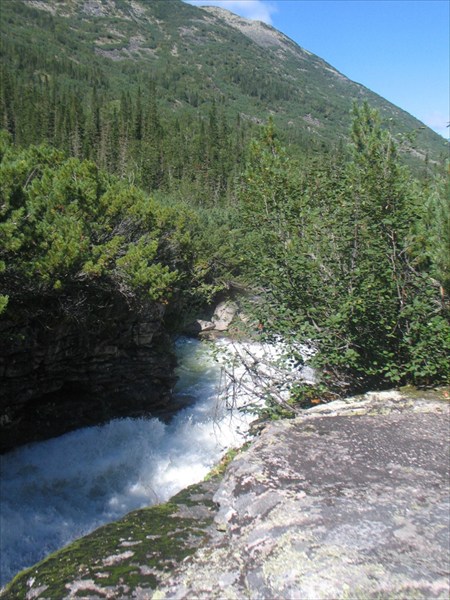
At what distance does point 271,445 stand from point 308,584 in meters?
1.37

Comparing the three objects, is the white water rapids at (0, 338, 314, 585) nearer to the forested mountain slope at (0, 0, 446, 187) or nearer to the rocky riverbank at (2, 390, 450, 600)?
the rocky riverbank at (2, 390, 450, 600)

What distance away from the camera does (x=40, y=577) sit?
279 centimetres

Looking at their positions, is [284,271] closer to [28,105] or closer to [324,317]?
[324,317]

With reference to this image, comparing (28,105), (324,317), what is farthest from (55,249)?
(28,105)

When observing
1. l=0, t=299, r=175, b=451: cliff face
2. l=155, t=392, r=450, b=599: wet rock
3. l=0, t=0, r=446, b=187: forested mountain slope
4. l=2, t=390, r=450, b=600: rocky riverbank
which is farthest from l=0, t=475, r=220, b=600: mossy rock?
l=0, t=299, r=175, b=451: cliff face

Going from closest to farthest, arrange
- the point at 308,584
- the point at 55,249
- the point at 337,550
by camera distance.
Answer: the point at 308,584
the point at 337,550
the point at 55,249

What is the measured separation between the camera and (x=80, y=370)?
12977mm

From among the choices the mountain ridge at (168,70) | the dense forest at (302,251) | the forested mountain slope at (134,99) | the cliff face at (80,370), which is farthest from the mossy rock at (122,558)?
the mountain ridge at (168,70)

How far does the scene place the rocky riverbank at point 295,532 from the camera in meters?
2.25

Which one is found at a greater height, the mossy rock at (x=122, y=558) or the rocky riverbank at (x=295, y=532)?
the rocky riverbank at (x=295, y=532)

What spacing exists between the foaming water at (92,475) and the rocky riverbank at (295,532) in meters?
4.36

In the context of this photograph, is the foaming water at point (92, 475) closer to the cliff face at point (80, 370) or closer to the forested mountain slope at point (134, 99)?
the cliff face at point (80, 370)

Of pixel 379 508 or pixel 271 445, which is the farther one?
pixel 271 445

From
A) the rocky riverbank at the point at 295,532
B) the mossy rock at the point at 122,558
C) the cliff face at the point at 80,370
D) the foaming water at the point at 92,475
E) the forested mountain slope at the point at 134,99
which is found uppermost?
the forested mountain slope at the point at 134,99
